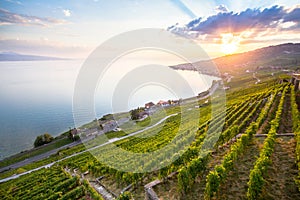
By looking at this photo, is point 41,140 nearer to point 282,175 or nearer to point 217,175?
point 217,175

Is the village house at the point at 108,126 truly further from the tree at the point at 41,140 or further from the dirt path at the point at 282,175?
the dirt path at the point at 282,175

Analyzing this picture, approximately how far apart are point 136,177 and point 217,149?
25.1ft

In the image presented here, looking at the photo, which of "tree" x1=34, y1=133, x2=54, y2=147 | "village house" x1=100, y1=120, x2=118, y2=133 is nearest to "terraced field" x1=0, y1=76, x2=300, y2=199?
"village house" x1=100, y1=120, x2=118, y2=133

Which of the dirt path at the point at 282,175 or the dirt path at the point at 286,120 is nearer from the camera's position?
the dirt path at the point at 282,175

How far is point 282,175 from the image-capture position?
1173 centimetres

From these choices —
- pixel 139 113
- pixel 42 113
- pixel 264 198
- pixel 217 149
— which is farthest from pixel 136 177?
pixel 42 113

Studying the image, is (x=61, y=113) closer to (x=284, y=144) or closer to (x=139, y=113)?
(x=139, y=113)

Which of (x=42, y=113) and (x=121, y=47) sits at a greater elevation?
(x=121, y=47)

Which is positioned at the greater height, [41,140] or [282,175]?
[282,175]

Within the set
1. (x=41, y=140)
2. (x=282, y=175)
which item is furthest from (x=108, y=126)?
(x=282, y=175)

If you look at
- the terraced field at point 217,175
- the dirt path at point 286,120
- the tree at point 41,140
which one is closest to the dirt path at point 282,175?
the terraced field at point 217,175

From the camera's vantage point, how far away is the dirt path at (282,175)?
398 inches

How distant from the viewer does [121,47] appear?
57.8ft

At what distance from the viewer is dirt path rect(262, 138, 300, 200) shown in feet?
33.2
